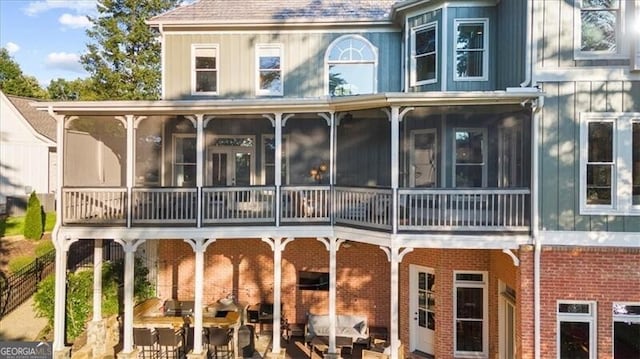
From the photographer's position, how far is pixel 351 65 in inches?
522

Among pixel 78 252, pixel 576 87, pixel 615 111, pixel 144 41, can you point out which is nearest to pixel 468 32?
pixel 576 87

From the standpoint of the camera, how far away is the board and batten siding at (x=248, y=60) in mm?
13312

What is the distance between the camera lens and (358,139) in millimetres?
12742

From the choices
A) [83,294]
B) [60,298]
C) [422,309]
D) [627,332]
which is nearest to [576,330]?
[627,332]

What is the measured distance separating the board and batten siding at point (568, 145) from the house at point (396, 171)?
0.04 metres

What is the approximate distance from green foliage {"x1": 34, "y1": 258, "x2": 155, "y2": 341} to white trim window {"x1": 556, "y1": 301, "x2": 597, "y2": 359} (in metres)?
11.2

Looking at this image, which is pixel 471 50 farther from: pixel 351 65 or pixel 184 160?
pixel 184 160

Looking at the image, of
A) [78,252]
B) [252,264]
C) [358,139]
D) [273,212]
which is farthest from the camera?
[78,252]

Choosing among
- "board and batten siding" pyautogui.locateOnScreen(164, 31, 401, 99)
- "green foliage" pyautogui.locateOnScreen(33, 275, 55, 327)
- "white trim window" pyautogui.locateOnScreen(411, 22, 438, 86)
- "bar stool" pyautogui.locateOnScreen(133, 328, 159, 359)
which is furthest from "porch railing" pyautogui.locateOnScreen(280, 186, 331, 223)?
"green foliage" pyautogui.locateOnScreen(33, 275, 55, 327)

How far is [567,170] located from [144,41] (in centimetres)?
2992

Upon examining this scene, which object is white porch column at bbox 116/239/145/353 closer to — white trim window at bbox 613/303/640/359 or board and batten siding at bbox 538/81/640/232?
board and batten siding at bbox 538/81/640/232

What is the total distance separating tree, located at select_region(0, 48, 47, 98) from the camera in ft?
153

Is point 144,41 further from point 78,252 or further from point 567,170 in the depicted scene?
point 567,170

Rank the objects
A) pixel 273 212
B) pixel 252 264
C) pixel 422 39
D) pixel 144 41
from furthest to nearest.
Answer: pixel 144 41 < pixel 252 264 < pixel 422 39 < pixel 273 212
